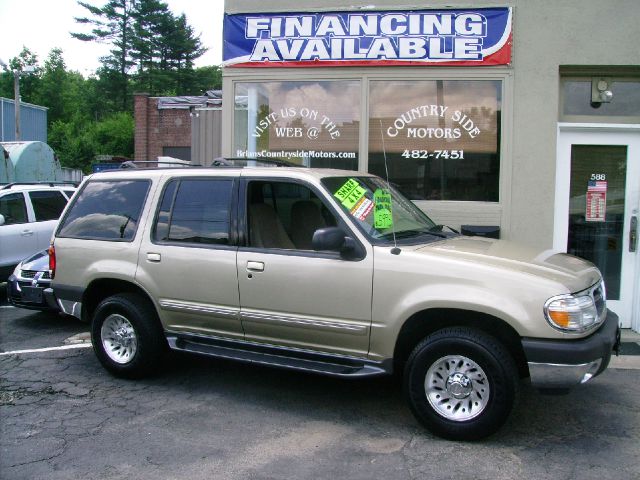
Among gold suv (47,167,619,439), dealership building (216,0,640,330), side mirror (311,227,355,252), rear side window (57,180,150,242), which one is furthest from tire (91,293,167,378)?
dealership building (216,0,640,330)

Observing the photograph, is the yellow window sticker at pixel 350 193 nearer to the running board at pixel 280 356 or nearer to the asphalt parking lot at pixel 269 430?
the running board at pixel 280 356

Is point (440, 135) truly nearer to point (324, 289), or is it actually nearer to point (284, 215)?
point (284, 215)

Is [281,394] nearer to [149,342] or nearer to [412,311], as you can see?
[149,342]

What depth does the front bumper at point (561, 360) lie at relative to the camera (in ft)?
12.9

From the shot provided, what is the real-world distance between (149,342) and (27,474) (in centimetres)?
168

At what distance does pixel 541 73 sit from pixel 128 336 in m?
5.68

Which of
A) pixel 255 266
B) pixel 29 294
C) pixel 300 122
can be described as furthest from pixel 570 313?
pixel 29 294

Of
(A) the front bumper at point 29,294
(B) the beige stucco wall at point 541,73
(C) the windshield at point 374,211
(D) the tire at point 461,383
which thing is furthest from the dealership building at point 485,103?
(A) the front bumper at point 29,294

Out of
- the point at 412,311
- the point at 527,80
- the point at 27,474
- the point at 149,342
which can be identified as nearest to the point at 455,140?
the point at 527,80

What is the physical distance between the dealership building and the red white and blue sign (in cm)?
1

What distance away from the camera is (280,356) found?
16.0 feet

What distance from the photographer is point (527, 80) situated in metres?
7.57

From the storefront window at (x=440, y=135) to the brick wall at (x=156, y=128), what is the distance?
770 inches

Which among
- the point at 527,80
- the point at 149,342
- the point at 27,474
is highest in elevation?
the point at 527,80
